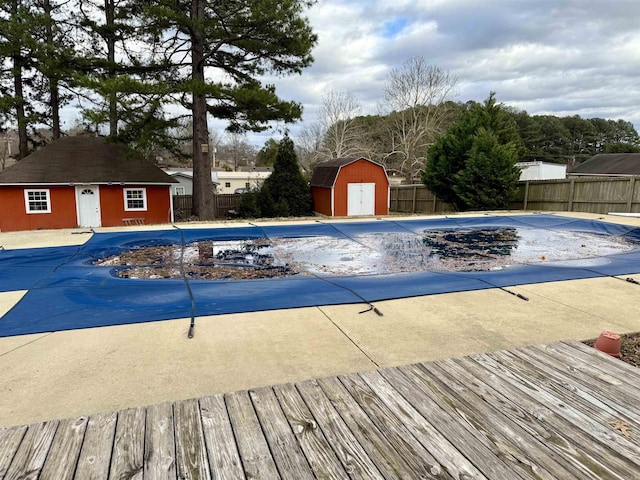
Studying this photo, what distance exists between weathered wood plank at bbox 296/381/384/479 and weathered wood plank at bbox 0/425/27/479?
1.19 meters

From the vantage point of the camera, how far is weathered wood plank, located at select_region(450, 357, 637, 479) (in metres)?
1.44

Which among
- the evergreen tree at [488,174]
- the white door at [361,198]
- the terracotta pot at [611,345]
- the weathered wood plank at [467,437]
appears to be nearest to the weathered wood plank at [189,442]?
the weathered wood plank at [467,437]

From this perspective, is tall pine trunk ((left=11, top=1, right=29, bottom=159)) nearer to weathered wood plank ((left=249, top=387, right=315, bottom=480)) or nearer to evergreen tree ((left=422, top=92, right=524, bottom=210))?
evergreen tree ((left=422, top=92, right=524, bottom=210))

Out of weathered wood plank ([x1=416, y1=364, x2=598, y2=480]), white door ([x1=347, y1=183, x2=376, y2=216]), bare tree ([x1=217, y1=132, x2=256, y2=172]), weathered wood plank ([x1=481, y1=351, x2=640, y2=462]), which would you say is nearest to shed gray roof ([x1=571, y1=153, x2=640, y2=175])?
white door ([x1=347, y1=183, x2=376, y2=216])

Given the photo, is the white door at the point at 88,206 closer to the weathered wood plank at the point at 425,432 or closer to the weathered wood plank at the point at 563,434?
the weathered wood plank at the point at 425,432

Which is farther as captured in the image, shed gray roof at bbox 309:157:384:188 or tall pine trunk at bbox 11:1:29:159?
shed gray roof at bbox 309:157:384:188

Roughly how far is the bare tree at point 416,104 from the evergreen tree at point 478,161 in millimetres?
11721

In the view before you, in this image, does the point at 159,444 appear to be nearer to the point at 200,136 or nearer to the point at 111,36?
the point at 200,136

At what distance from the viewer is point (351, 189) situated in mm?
18859

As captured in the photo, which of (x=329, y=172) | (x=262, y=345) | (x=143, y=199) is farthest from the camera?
(x=329, y=172)

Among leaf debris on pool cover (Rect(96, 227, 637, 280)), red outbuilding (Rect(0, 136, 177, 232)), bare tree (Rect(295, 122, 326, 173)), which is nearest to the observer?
leaf debris on pool cover (Rect(96, 227, 637, 280))

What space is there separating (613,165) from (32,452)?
111 feet

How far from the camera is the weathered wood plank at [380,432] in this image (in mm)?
1440

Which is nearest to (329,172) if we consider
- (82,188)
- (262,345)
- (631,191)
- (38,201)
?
(82,188)
